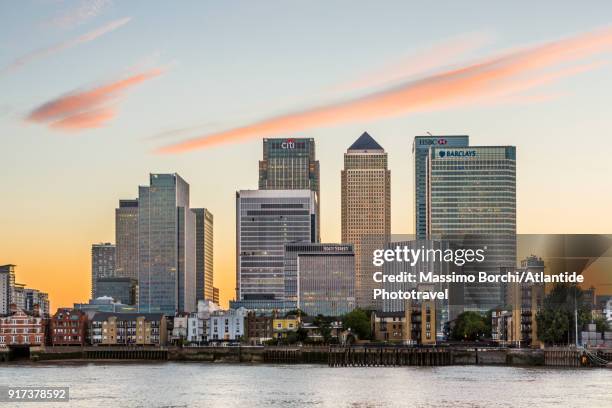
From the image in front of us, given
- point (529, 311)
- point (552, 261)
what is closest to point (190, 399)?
point (529, 311)

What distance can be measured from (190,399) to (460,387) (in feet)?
85.5

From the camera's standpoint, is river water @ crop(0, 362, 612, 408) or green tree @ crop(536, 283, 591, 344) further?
green tree @ crop(536, 283, 591, 344)

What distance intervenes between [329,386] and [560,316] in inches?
2490

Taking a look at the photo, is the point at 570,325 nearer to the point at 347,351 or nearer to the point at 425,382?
the point at 347,351

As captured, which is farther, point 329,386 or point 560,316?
point 560,316

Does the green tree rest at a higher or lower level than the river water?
higher

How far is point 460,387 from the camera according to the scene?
11244cm

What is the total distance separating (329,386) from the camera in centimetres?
11512

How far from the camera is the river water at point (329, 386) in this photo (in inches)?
3802

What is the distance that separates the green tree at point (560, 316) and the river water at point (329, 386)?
19.6 meters

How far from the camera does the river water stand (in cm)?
9656

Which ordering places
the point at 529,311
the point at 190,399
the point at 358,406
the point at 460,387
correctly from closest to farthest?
the point at 358,406, the point at 190,399, the point at 460,387, the point at 529,311

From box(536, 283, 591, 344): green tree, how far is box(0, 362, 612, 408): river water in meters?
19.6

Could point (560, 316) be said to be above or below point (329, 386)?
above
